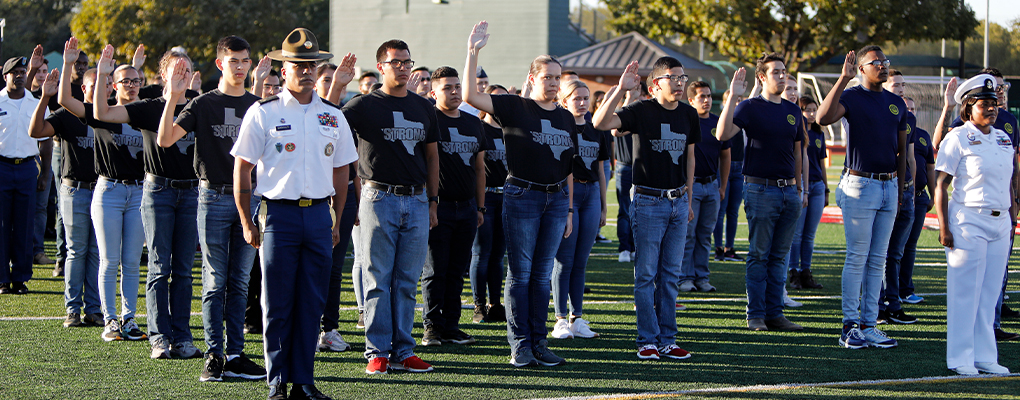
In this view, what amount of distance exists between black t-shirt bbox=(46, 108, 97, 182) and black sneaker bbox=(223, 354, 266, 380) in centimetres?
247

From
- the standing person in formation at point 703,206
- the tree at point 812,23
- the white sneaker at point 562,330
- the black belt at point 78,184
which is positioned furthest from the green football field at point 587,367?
the tree at point 812,23

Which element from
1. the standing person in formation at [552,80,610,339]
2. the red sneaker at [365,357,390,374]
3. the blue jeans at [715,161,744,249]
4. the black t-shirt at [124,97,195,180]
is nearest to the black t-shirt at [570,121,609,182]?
the standing person in formation at [552,80,610,339]

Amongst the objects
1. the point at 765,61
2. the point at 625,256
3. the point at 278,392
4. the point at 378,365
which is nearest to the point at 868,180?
the point at 765,61

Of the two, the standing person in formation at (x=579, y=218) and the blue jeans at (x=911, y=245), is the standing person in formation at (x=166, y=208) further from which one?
the blue jeans at (x=911, y=245)

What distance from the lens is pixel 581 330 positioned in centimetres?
762

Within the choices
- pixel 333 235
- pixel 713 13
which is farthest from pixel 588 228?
pixel 713 13

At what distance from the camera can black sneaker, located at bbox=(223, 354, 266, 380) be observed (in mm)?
6020

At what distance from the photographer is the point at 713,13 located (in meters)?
35.2

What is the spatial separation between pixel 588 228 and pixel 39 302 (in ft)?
16.7

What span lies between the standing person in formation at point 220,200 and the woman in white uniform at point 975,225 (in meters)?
4.60

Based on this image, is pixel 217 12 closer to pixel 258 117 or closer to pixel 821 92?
pixel 821 92

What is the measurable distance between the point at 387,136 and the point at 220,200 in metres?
1.11

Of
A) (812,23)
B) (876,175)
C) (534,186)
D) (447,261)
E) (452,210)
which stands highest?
(812,23)

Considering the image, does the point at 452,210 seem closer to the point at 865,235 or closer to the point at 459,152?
the point at 459,152
